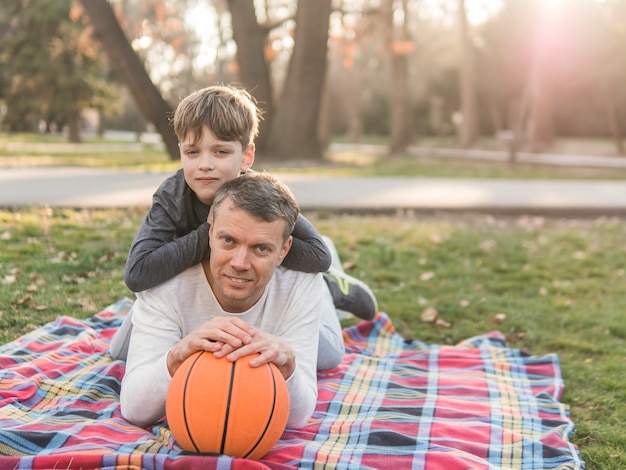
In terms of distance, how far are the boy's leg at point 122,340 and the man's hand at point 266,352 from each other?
1231 mm

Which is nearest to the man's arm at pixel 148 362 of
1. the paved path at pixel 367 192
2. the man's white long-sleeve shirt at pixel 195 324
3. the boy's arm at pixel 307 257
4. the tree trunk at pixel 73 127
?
the man's white long-sleeve shirt at pixel 195 324

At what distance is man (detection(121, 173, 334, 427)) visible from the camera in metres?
Answer: 2.90

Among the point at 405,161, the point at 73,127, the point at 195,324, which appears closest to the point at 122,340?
the point at 195,324

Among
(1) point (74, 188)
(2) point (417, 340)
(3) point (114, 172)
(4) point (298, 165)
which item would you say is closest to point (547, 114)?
(4) point (298, 165)

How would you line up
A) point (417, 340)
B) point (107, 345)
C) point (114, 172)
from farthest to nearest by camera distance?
point (114, 172) < point (417, 340) < point (107, 345)

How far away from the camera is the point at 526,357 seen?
15.6 feet

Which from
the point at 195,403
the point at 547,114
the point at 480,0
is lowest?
the point at 195,403

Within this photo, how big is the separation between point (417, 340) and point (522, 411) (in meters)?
1.39

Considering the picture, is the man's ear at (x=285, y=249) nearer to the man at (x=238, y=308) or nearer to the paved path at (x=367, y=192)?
the man at (x=238, y=308)

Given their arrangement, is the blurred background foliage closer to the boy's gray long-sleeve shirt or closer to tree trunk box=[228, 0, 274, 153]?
tree trunk box=[228, 0, 274, 153]

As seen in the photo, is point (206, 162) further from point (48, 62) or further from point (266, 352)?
point (48, 62)

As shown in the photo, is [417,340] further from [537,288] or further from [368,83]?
[368,83]

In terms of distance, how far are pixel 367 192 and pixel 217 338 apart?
8332 mm

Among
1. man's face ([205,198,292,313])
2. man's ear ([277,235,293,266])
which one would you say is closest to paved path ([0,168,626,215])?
man's ear ([277,235,293,266])
